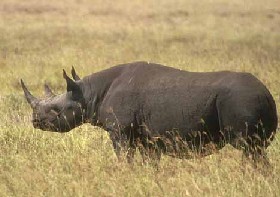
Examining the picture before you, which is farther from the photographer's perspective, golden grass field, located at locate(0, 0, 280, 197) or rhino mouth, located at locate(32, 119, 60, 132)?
rhino mouth, located at locate(32, 119, 60, 132)

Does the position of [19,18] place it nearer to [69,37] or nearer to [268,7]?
[69,37]

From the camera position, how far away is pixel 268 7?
34406 mm

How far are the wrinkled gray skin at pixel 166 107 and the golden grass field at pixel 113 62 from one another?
0.92 ft

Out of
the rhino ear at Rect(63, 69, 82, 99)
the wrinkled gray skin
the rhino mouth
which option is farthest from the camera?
the rhino mouth

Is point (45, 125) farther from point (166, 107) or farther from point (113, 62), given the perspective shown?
Result: point (113, 62)

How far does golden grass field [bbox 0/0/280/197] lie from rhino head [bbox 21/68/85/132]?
19cm

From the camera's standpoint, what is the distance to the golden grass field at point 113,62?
6.53m

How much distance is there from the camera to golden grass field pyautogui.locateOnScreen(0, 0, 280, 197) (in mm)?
6527

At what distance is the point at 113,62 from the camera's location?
18.0 m

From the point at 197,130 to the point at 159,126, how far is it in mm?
520

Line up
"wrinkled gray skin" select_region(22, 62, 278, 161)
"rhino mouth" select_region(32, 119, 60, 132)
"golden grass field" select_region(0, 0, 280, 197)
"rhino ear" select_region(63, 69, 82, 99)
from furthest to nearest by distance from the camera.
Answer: "rhino mouth" select_region(32, 119, 60, 132)
"rhino ear" select_region(63, 69, 82, 99)
"wrinkled gray skin" select_region(22, 62, 278, 161)
"golden grass field" select_region(0, 0, 280, 197)

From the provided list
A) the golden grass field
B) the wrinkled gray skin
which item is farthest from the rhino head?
the golden grass field

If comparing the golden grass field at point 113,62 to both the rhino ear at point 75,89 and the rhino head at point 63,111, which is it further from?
the rhino ear at point 75,89

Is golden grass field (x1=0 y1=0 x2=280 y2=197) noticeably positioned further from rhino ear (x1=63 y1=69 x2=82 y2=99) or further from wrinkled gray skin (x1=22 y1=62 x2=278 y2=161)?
rhino ear (x1=63 y1=69 x2=82 y2=99)
